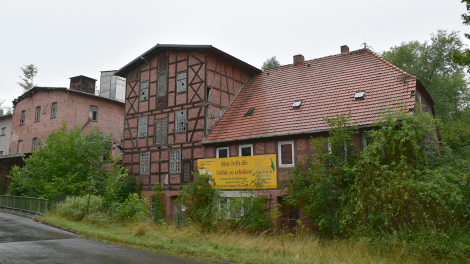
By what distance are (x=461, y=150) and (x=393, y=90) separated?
41.3 ft

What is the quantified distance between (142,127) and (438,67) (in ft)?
77.4

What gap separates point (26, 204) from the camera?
66.0 feet

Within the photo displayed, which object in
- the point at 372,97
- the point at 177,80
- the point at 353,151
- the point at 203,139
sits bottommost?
the point at 353,151

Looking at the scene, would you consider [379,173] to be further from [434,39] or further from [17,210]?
[434,39]

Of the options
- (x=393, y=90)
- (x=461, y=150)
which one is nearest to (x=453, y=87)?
(x=461, y=150)

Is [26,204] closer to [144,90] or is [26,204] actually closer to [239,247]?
[144,90]

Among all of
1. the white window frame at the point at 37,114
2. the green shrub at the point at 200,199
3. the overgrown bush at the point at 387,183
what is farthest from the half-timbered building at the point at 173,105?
the white window frame at the point at 37,114

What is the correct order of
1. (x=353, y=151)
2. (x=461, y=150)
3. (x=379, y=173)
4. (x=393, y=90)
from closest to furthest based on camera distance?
1. (x=379, y=173)
2. (x=353, y=151)
3. (x=393, y=90)
4. (x=461, y=150)

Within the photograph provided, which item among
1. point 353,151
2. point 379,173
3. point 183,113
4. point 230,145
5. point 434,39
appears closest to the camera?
point 379,173

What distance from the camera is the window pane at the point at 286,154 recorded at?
628 inches

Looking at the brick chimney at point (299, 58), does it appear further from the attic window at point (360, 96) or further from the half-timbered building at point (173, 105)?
the attic window at point (360, 96)

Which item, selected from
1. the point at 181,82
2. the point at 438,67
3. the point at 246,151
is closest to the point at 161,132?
the point at 181,82

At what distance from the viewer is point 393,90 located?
599 inches

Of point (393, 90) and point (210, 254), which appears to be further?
point (393, 90)
